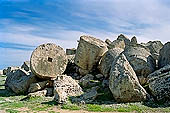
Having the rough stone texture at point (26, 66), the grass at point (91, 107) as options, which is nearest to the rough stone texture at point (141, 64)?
the grass at point (91, 107)

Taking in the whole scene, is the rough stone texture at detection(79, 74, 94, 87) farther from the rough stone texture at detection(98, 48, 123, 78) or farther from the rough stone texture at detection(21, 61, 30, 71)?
the rough stone texture at detection(21, 61, 30, 71)

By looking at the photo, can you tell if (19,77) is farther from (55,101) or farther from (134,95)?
(134,95)

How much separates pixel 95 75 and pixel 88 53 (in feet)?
7.34

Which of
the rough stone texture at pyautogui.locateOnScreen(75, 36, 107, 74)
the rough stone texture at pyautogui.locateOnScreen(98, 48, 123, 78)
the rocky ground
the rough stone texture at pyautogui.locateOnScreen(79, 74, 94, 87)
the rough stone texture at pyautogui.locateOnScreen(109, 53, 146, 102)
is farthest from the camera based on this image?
the rough stone texture at pyautogui.locateOnScreen(75, 36, 107, 74)

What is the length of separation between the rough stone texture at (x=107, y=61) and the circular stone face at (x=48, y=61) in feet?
11.6

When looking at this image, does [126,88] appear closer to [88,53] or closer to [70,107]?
[70,107]

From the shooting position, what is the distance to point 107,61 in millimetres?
22391

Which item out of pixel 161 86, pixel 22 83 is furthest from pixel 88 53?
pixel 161 86

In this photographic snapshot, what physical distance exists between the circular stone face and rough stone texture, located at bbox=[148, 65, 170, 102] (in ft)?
29.2

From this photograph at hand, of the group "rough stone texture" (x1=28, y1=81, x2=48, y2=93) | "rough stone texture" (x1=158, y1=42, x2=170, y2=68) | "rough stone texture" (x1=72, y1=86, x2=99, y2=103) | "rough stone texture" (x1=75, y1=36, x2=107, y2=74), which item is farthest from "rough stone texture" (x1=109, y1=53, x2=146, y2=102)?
"rough stone texture" (x1=28, y1=81, x2=48, y2=93)

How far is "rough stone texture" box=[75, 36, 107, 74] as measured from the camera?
2339cm

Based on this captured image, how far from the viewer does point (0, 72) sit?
157 ft

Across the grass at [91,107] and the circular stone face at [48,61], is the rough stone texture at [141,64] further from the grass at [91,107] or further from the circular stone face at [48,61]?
the circular stone face at [48,61]

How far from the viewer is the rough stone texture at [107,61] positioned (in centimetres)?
2195
